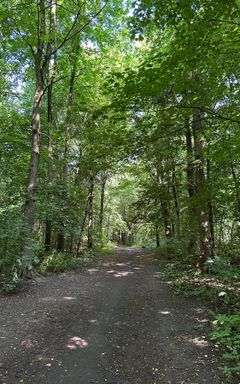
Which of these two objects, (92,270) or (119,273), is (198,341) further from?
(92,270)

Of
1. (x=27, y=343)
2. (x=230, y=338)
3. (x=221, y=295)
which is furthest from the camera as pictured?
(x=221, y=295)

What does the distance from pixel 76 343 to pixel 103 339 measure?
47 cm

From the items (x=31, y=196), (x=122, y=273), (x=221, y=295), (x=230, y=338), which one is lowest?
(x=122, y=273)

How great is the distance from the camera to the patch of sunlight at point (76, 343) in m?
4.32

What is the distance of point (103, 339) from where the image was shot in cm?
462

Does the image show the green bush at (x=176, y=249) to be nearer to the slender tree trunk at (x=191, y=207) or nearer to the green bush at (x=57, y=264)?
the slender tree trunk at (x=191, y=207)

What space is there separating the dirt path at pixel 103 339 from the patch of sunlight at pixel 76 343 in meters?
0.02

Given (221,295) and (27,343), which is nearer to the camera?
(27,343)

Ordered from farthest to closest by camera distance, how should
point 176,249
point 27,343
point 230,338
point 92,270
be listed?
point 176,249 → point 92,270 → point 27,343 → point 230,338

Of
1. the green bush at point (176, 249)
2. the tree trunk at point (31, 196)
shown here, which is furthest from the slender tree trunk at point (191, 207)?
the tree trunk at point (31, 196)

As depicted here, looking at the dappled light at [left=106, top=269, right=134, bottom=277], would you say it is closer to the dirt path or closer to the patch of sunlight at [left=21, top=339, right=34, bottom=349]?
the dirt path

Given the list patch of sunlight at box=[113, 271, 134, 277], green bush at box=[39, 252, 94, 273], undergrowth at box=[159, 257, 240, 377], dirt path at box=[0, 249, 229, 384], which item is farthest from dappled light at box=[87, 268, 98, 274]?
dirt path at box=[0, 249, 229, 384]

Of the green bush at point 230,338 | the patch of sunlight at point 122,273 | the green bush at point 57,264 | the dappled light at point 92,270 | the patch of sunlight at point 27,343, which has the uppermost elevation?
the green bush at point 57,264

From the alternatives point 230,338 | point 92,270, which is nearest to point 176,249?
point 92,270
